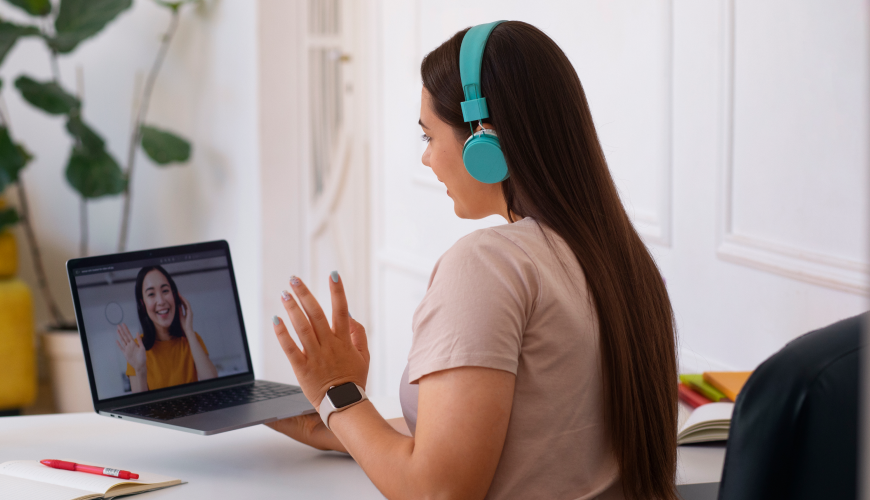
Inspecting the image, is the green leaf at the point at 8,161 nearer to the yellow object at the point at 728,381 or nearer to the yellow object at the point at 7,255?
the yellow object at the point at 7,255

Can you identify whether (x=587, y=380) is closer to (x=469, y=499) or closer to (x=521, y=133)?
(x=469, y=499)

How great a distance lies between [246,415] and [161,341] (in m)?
0.18

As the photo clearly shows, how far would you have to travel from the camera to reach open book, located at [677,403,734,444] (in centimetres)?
115

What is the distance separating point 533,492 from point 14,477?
65 cm

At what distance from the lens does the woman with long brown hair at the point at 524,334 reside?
79 centimetres

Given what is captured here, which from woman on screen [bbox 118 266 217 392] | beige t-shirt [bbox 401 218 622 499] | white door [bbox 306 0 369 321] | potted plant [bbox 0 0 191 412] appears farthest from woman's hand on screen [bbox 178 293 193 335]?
potted plant [bbox 0 0 191 412]

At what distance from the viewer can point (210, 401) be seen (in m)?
1.16

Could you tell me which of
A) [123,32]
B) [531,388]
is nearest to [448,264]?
[531,388]

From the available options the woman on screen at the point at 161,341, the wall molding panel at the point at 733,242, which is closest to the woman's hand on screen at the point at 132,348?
the woman on screen at the point at 161,341

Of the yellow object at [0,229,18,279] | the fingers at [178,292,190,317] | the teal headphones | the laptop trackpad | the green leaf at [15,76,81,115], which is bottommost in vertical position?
the yellow object at [0,229,18,279]

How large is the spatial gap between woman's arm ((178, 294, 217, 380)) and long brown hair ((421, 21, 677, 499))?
540 millimetres

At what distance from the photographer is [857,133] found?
4.15ft

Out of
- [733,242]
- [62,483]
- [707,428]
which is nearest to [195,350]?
[62,483]

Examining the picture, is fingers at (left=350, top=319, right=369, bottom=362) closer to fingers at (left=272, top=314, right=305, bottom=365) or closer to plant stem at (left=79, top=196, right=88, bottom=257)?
fingers at (left=272, top=314, right=305, bottom=365)
